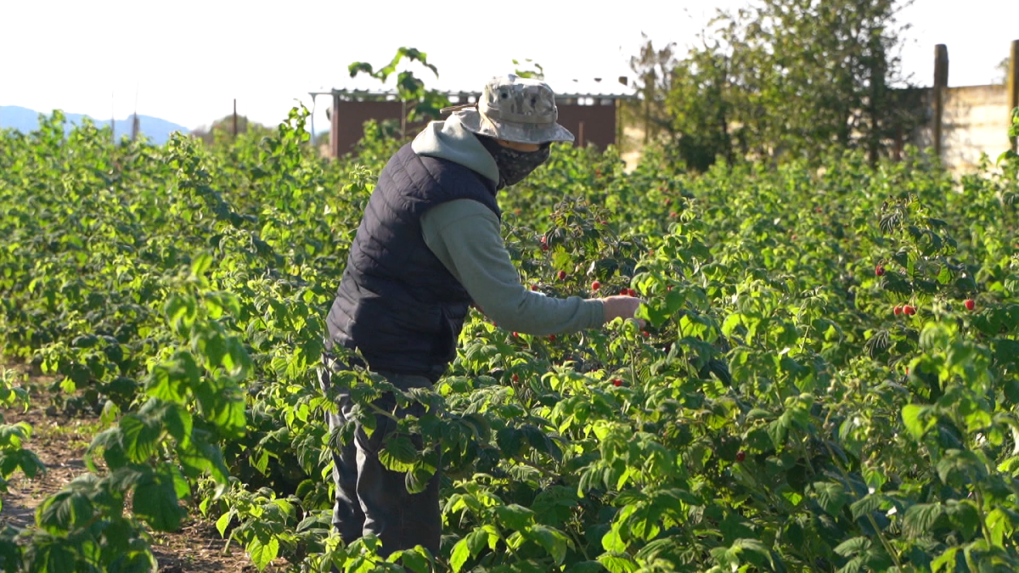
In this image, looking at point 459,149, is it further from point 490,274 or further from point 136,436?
point 136,436

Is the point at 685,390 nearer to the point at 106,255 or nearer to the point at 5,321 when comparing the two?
the point at 106,255

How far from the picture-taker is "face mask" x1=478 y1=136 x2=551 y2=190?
3.33 m

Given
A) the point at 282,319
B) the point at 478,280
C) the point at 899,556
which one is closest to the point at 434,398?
the point at 478,280

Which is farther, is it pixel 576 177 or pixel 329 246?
pixel 576 177

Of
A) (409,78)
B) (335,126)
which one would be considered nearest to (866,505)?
(409,78)

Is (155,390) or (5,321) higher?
(155,390)

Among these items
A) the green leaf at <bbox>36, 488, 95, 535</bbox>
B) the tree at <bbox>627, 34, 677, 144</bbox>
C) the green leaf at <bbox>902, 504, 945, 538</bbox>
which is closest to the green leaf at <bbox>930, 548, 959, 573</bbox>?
the green leaf at <bbox>902, 504, 945, 538</bbox>

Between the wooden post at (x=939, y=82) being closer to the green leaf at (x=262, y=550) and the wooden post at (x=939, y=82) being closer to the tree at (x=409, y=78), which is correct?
the tree at (x=409, y=78)

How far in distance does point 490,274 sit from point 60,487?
3310 millimetres

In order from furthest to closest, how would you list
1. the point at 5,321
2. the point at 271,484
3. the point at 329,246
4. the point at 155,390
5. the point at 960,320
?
the point at 5,321 → the point at 329,246 → the point at 271,484 → the point at 960,320 → the point at 155,390

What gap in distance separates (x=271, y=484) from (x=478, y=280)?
2053mm

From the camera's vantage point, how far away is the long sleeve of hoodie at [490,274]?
3193 mm

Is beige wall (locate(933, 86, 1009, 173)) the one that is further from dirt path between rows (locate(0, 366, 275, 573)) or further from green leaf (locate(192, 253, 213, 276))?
green leaf (locate(192, 253, 213, 276))

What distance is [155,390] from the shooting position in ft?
7.34
